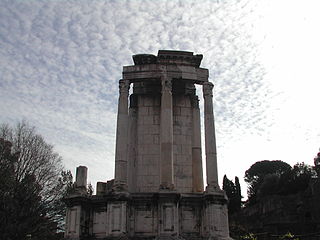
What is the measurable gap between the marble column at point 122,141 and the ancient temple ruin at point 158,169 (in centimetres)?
4

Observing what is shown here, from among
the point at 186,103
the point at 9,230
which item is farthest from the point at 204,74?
the point at 9,230

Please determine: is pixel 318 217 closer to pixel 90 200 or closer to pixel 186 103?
pixel 186 103

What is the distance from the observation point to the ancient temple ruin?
13898 mm

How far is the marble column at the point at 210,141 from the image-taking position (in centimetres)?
1489

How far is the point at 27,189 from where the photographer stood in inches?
1081

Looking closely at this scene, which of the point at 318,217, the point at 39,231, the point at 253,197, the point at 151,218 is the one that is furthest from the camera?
the point at 253,197

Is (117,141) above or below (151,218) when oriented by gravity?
above

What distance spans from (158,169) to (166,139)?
2.01 metres

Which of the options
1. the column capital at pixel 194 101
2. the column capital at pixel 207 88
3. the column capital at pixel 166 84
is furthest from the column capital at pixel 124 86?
the column capital at pixel 207 88

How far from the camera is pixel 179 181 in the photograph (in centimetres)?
1639

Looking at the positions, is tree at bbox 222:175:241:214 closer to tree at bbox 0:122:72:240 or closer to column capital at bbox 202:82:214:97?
tree at bbox 0:122:72:240

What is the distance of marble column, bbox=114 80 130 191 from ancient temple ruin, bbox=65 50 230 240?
40 millimetres

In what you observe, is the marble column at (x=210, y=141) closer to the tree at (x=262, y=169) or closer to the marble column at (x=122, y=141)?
the marble column at (x=122, y=141)

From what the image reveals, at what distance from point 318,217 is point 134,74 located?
42746mm
